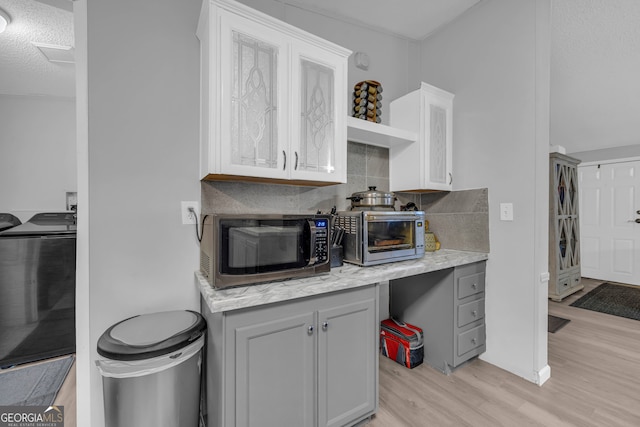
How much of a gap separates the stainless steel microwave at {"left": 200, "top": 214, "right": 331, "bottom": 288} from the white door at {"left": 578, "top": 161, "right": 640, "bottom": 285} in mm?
5627

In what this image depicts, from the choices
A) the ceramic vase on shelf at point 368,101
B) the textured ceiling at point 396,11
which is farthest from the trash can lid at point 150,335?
the textured ceiling at point 396,11

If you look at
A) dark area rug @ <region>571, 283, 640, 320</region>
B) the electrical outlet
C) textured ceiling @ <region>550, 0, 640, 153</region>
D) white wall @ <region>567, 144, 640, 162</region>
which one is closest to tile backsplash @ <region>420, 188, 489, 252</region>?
textured ceiling @ <region>550, 0, 640, 153</region>

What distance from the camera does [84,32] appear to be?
4.39 ft

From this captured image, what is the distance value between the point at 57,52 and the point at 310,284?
3212 mm

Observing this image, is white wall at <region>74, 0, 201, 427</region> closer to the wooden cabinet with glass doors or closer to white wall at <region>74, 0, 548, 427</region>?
white wall at <region>74, 0, 548, 427</region>

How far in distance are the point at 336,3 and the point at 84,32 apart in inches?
64.1

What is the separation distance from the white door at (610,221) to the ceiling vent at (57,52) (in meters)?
7.31

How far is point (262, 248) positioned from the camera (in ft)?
4.28

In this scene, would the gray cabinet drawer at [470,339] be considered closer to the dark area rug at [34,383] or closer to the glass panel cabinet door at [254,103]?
the glass panel cabinet door at [254,103]

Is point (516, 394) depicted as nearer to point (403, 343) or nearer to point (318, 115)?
point (403, 343)

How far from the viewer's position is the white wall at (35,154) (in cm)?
338

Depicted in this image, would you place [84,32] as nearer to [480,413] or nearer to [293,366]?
[293,366]

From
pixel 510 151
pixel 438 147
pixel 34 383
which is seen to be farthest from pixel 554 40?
pixel 34 383

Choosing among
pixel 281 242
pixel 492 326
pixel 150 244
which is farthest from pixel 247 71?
pixel 492 326
